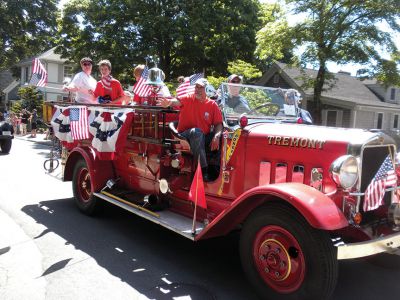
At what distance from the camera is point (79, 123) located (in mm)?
6332

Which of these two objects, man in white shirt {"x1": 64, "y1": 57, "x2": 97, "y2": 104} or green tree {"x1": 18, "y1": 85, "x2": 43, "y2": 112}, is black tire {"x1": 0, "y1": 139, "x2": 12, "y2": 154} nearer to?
man in white shirt {"x1": 64, "y1": 57, "x2": 97, "y2": 104}

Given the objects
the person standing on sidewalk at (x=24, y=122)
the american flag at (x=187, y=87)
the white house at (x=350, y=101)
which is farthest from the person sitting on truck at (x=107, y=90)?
the person standing on sidewalk at (x=24, y=122)

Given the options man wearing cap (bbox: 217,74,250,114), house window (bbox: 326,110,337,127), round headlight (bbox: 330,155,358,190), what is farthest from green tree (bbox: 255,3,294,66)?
round headlight (bbox: 330,155,358,190)

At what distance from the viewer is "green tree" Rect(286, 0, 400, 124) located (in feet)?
43.3

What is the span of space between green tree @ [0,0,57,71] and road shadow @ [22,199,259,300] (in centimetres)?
3173

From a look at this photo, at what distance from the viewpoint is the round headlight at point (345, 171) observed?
3.30m

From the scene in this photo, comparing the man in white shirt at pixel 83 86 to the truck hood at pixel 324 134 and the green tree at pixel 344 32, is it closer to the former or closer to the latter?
the truck hood at pixel 324 134

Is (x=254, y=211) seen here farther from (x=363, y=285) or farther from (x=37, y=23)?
(x=37, y=23)

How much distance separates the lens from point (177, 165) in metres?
5.05

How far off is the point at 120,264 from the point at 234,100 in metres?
2.30

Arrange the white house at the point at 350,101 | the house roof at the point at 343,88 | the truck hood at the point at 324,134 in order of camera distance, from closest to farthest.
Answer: the truck hood at the point at 324,134 < the white house at the point at 350,101 < the house roof at the point at 343,88

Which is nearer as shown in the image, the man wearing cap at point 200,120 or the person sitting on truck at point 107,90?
the man wearing cap at point 200,120

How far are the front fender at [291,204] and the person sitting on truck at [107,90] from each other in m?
3.30

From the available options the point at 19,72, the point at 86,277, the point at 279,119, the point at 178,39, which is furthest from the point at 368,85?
the point at 19,72
